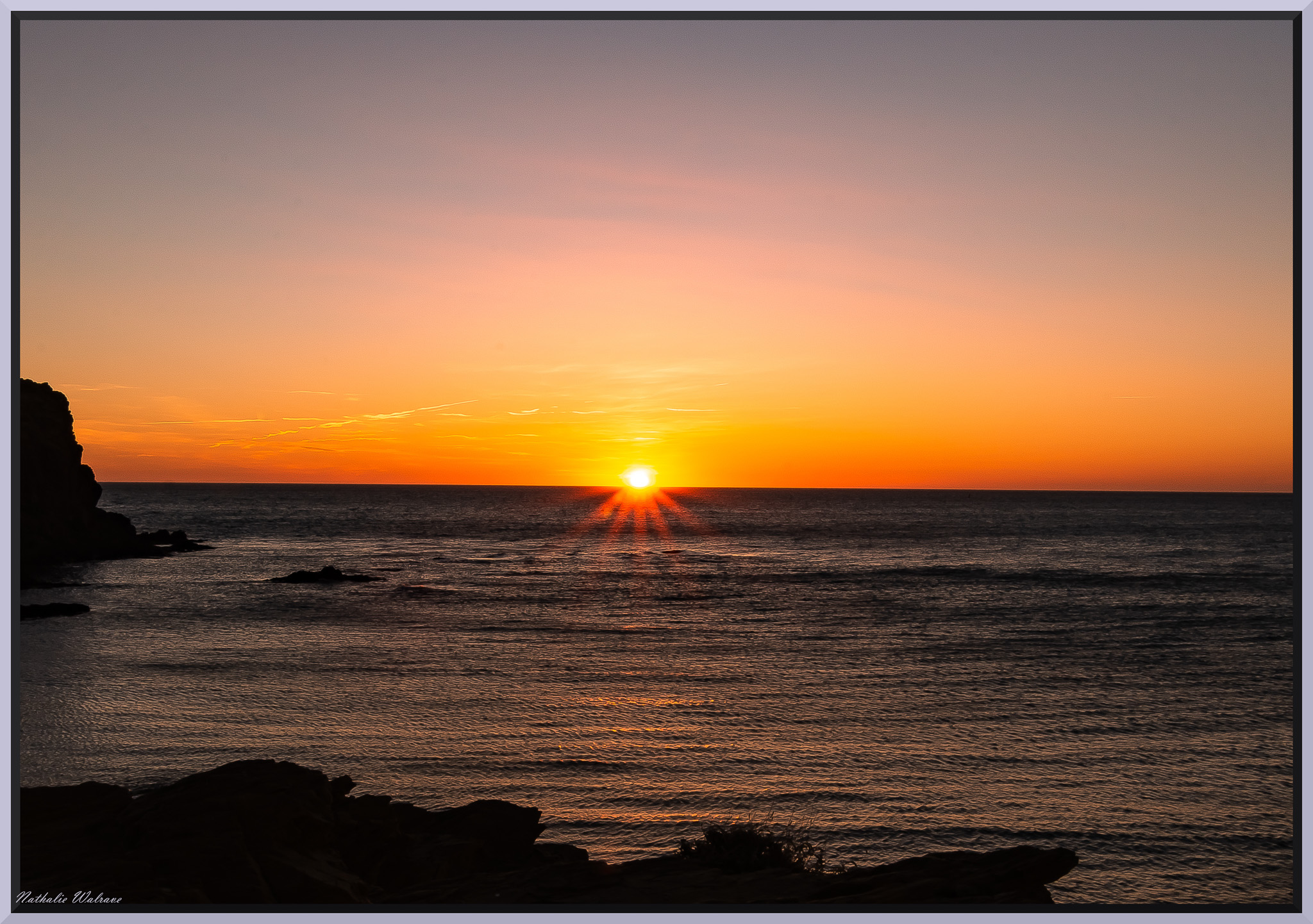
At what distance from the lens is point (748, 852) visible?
945 cm

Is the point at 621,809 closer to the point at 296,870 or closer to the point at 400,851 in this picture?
the point at 400,851

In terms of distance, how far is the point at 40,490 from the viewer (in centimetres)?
5597

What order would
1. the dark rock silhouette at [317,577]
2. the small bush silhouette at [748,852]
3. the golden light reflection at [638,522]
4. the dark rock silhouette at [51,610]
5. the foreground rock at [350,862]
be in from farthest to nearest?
the golden light reflection at [638,522] → the dark rock silhouette at [317,577] → the dark rock silhouette at [51,610] → the small bush silhouette at [748,852] → the foreground rock at [350,862]

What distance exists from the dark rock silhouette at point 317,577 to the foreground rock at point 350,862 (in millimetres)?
40378

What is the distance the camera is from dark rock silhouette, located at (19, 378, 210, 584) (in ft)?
177

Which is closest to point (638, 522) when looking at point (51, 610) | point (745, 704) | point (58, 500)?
point (58, 500)

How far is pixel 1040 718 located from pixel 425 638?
67.4 ft

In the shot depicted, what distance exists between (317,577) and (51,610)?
1588 centimetres

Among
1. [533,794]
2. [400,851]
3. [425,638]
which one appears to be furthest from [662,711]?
[425,638]

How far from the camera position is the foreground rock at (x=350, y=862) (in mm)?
7355
